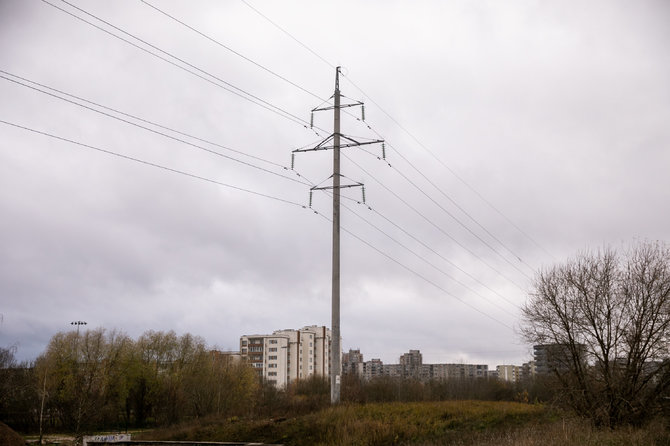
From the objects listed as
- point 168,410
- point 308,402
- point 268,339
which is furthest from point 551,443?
point 268,339

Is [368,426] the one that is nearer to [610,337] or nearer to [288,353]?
[610,337]

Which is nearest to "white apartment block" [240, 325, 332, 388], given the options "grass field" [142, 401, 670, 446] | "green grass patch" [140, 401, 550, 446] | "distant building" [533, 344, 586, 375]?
"green grass patch" [140, 401, 550, 446]

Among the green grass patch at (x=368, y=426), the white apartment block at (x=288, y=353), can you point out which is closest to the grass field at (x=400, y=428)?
the green grass patch at (x=368, y=426)

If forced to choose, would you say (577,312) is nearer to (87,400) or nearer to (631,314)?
(631,314)

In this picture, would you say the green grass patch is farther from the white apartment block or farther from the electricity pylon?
the white apartment block

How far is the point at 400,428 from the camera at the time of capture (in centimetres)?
2308

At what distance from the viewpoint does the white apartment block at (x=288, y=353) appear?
125 meters

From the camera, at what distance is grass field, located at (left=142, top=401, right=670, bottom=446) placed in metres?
20.1

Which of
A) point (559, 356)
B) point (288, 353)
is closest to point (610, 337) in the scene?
point (559, 356)

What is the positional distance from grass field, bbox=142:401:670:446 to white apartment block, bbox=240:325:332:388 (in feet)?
311

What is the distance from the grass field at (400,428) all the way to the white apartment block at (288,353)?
94.8 metres

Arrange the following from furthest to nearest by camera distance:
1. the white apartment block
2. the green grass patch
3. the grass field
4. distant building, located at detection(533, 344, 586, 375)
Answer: the white apartment block, distant building, located at detection(533, 344, 586, 375), the green grass patch, the grass field

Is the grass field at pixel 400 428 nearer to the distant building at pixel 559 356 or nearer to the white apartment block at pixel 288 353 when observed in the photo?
the distant building at pixel 559 356

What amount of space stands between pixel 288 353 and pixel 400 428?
10802cm
